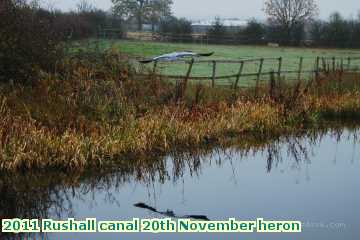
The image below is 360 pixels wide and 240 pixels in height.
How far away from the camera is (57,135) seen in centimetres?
1131

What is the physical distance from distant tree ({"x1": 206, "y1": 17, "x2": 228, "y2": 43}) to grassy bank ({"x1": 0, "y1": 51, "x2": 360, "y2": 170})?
3902 centimetres

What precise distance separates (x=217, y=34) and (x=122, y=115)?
44987 millimetres

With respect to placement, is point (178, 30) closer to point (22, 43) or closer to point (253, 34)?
point (253, 34)

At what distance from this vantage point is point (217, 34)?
2239 inches

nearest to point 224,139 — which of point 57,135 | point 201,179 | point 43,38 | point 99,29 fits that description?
point 201,179

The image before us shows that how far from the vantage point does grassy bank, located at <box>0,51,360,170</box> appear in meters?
10.8

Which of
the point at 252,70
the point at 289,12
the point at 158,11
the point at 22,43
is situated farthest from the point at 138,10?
the point at 22,43

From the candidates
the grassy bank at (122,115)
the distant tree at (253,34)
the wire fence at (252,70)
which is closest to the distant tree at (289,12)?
the distant tree at (253,34)

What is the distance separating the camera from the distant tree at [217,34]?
56034 millimetres

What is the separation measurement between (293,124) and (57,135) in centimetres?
699

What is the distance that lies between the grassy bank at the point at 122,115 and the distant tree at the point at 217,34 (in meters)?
39.0

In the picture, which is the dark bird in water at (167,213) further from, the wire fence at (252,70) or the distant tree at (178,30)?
the distant tree at (178,30)

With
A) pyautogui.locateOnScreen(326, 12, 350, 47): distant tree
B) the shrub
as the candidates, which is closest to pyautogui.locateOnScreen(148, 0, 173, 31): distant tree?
pyautogui.locateOnScreen(326, 12, 350, 47): distant tree

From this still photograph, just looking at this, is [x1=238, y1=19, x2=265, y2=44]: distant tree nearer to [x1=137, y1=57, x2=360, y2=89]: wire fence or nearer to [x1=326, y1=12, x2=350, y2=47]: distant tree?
[x1=326, y1=12, x2=350, y2=47]: distant tree
